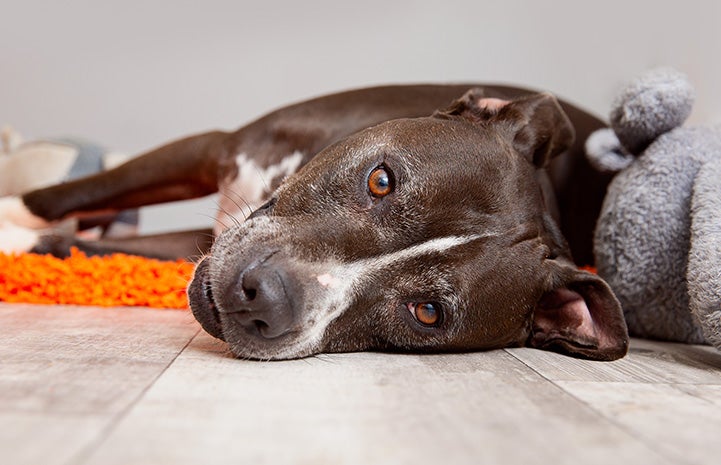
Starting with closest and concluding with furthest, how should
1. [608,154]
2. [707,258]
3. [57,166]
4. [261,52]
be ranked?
1. [707,258]
2. [608,154]
3. [57,166]
4. [261,52]

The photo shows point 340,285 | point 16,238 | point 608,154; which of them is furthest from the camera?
point 16,238

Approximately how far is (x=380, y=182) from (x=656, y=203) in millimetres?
1172

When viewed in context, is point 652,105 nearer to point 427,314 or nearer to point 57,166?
point 427,314

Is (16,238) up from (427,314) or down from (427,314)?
down

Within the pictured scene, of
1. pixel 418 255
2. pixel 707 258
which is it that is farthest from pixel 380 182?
pixel 707 258

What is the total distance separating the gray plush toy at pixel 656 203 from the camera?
111 inches

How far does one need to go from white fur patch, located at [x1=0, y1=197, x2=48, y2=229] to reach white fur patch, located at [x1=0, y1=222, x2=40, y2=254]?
0.04m

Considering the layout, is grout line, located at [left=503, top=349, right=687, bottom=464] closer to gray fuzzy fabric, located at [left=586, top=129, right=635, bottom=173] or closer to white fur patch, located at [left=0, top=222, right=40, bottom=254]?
gray fuzzy fabric, located at [left=586, top=129, right=635, bottom=173]

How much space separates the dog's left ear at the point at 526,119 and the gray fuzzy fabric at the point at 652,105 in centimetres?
23

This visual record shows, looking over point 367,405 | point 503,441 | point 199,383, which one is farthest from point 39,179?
point 503,441

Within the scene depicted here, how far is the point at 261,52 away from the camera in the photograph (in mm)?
5941

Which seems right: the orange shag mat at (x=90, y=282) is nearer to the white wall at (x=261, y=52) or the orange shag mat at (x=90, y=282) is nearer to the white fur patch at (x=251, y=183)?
the white fur patch at (x=251, y=183)

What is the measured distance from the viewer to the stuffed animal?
4668 mm

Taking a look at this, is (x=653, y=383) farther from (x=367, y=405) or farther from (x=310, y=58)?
(x=310, y=58)
